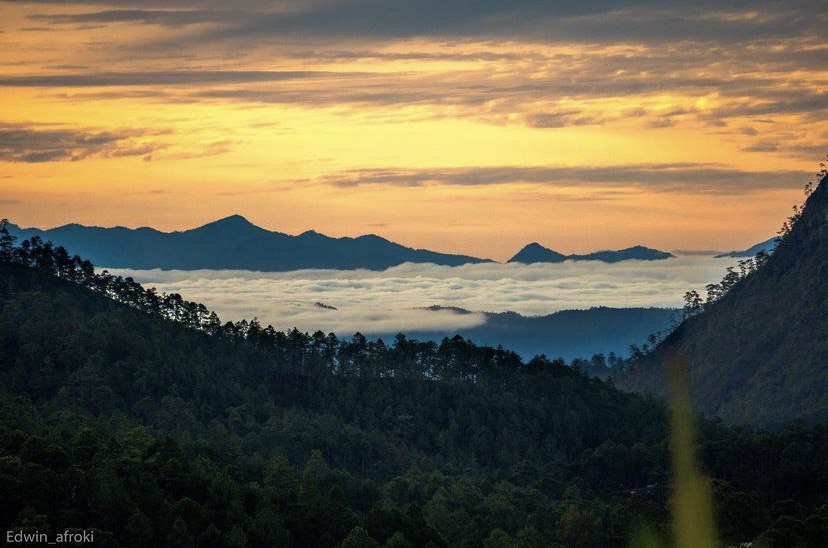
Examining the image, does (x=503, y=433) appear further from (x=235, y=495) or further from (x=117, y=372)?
(x=235, y=495)

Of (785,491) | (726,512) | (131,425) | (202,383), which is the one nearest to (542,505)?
(726,512)

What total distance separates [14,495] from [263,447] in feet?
242

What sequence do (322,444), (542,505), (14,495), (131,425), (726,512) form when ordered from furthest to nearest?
(322,444) → (131,425) → (542,505) → (726,512) → (14,495)

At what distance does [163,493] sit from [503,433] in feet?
313

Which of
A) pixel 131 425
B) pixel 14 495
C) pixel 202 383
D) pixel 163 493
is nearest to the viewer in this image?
pixel 14 495

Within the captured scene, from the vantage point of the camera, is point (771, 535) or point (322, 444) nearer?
point (771, 535)

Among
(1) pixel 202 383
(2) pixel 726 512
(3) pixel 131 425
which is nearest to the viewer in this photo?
(2) pixel 726 512

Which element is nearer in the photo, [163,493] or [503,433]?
[163,493]

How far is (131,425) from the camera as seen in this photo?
159625mm

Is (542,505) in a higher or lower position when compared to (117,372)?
lower

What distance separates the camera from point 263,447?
6678 inches

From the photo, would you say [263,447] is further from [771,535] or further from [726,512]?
[771,535]

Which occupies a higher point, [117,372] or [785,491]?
[117,372]

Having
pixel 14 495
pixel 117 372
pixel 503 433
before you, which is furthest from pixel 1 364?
pixel 14 495
